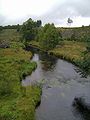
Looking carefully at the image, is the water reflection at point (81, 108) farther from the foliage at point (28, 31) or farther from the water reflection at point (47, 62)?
the foliage at point (28, 31)

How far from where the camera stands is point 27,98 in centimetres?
5153

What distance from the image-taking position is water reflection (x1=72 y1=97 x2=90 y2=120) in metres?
49.1

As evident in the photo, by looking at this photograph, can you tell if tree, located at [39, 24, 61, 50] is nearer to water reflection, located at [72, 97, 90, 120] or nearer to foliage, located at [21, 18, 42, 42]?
foliage, located at [21, 18, 42, 42]

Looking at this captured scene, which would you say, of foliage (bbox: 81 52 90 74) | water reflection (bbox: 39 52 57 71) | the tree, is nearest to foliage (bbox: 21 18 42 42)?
the tree

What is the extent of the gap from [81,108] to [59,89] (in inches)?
472

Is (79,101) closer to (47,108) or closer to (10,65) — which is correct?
(47,108)

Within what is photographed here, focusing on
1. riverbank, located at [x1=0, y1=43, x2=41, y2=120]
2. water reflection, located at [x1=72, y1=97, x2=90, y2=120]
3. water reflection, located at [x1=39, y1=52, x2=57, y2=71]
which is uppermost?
riverbank, located at [x1=0, y1=43, x2=41, y2=120]

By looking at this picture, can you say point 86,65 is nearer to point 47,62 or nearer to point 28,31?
point 47,62

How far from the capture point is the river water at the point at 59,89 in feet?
160

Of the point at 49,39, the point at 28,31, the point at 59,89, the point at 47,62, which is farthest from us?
the point at 28,31

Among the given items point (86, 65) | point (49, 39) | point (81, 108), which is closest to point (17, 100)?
point (81, 108)

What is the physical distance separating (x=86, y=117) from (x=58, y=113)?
191 inches

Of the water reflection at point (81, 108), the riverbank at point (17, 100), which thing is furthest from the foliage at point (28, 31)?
the water reflection at point (81, 108)

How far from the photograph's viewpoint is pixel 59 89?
6341 centimetres
